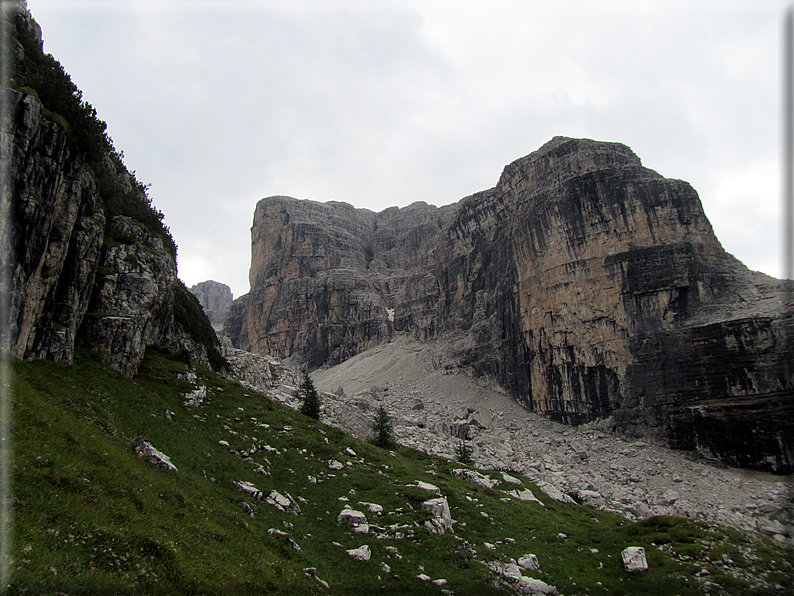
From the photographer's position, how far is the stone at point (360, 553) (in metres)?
16.7

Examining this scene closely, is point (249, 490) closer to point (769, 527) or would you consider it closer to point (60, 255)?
point (60, 255)

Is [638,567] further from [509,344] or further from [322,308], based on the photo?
[322,308]

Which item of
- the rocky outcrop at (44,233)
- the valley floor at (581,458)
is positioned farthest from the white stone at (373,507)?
the valley floor at (581,458)

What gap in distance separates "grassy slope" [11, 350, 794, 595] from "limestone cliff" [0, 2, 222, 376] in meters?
1.91

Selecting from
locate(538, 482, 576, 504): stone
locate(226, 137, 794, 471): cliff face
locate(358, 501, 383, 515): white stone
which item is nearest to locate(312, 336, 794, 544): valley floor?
locate(538, 482, 576, 504): stone

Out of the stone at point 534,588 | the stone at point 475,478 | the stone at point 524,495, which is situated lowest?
the stone at point 524,495

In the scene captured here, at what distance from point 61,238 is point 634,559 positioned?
31909 millimetres

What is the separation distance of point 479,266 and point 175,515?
101 m

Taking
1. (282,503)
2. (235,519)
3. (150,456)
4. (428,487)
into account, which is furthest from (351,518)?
(150,456)

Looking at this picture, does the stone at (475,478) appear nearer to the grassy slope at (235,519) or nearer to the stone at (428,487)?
the grassy slope at (235,519)

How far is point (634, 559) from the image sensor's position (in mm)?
19969

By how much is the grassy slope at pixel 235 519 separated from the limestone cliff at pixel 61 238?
1914 millimetres

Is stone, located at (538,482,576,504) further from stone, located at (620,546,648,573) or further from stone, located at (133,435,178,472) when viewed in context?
stone, located at (133,435,178,472)

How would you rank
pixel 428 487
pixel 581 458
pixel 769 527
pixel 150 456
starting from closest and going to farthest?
pixel 150 456 < pixel 428 487 < pixel 769 527 < pixel 581 458
